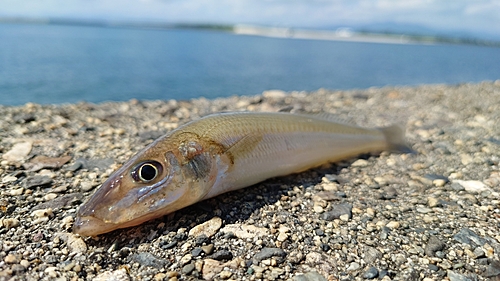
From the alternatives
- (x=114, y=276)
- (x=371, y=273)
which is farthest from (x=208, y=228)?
(x=371, y=273)

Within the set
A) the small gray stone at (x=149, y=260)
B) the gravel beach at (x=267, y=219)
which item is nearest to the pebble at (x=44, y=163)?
the gravel beach at (x=267, y=219)

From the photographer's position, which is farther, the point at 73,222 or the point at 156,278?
the point at 73,222

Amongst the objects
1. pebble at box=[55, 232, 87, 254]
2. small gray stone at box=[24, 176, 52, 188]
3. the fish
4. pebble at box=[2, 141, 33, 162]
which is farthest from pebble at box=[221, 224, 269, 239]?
pebble at box=[2, 141, 33, 162]

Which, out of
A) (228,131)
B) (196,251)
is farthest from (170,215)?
(228,131)

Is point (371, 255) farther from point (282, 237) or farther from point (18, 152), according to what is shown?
point (18, 152)

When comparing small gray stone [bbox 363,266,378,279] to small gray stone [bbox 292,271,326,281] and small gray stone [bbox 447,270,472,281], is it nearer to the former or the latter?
small gray stone [bbox 292,271,326,281]

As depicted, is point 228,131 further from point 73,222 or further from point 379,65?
point 379,65

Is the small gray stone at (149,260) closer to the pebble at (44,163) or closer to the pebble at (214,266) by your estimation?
the pebble at (214,266)
